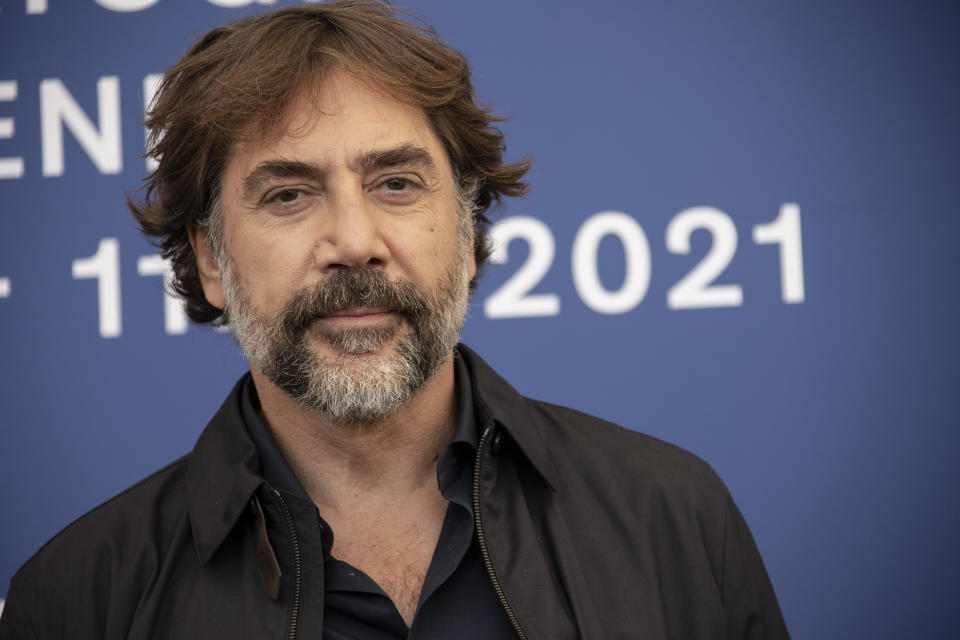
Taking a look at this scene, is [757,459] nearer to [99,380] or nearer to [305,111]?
[305,111]

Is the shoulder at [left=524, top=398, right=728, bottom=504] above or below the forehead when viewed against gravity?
below

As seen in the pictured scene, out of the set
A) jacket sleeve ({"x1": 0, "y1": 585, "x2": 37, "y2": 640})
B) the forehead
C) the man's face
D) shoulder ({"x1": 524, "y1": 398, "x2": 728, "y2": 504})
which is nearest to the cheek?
the man's face

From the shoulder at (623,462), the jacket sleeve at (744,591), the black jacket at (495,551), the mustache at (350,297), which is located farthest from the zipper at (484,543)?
the jacket sleeve at (744,591)

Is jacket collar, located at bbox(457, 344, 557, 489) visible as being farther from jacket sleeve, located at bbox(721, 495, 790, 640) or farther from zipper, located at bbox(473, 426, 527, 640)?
jacket sleeve, located at bbox(721, 495, 790, 640)

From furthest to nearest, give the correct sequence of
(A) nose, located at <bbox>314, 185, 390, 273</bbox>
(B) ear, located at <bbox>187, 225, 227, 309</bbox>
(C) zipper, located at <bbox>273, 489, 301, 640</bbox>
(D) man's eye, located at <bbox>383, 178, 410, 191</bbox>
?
1. (B) ear, located at <bbox>187, 225, 227, 309</bbox>
2. (D) man's eye, located at <bbox>383, 178, 410, 191</bbox>
3. (A) nose, located at <bbox>314, 185, 390, 273</bbox>
4. (C) zipper, located at <bbox>273, 489, 301, 640</bbox>

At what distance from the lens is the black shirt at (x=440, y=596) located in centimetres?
123

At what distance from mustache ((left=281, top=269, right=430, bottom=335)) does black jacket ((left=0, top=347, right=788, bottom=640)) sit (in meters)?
0.18

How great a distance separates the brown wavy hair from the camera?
1.43 meters

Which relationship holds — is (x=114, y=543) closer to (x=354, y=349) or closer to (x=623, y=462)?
(x=354, y=349)

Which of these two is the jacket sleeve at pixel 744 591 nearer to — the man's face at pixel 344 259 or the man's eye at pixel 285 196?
the man's face at pixel 344 259

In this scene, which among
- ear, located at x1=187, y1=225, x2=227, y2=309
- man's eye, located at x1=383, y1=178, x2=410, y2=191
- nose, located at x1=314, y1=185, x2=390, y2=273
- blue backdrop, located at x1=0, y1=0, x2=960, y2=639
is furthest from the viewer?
blue backdrop, located at x1=0, y1=0, x2=960, y2=639

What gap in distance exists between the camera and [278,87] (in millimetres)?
1411

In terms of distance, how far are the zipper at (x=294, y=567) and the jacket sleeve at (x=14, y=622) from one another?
0.39 metres

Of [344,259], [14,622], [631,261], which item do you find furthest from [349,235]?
[631,261]
